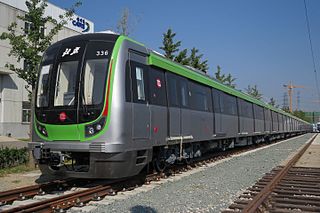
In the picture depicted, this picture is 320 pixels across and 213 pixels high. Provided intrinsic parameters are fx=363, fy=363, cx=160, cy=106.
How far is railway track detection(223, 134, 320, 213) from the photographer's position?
6432 millimetres

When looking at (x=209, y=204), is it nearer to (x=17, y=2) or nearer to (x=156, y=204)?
(x=156, y=204)

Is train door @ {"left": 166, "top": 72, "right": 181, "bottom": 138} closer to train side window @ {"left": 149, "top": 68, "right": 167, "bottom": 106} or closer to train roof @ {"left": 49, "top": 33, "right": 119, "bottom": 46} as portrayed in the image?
train side window @ {"left": 149, "top": 68, "right": 167, "bottom": 106}

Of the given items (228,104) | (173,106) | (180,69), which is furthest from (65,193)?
(228,104)

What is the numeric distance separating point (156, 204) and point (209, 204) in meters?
1.03

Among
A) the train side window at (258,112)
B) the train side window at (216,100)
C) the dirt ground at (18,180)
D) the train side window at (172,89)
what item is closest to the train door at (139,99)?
the train side window at (172,89)

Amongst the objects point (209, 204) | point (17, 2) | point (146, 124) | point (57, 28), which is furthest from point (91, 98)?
point (17, 2)

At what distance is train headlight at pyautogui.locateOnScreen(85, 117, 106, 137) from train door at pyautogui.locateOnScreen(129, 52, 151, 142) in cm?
76

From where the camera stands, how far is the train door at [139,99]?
25.8ft

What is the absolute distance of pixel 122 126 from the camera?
7.35m

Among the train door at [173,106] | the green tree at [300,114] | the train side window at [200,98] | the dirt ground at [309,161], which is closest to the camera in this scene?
the train door at [173,106]

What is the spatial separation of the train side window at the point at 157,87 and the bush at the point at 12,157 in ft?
18.8

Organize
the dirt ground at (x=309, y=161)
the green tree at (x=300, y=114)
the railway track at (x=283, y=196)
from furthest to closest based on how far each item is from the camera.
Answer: the green tree at (x=300, y=114) → the dirt ground at (x=309, y=161) → the railway track at (x=283, y=196)

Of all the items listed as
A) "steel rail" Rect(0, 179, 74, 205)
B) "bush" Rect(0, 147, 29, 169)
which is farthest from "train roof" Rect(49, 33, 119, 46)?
"bush" Rect(0, 147, 29, 169)

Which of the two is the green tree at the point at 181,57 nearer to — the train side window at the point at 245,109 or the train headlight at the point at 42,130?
the train side window at the point at 245,109
